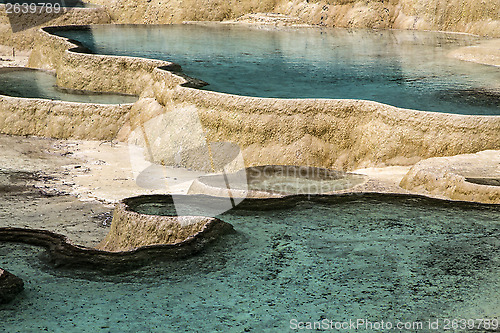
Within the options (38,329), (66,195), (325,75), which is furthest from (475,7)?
(38,329)

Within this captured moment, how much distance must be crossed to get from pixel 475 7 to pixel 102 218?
14.1 m

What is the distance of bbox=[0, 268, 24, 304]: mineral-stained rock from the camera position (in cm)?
562

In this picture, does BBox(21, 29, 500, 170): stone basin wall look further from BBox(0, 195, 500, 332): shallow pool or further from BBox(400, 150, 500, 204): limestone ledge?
BBox(0, 195, 500, 332): shallow pool

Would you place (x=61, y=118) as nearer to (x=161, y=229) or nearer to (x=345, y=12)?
(x=161, y=229)

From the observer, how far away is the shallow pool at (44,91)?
15172 mm

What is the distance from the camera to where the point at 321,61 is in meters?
15.9

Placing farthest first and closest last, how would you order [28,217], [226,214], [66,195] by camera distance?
[66,195] → [28,217] → [226,214]

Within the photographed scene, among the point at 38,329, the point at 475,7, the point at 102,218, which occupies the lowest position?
the point at 102,218

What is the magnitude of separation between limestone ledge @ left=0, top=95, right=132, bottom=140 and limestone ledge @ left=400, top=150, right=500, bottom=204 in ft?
22.7

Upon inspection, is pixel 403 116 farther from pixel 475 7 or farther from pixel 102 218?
pixel 475 7

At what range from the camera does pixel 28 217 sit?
371 inches

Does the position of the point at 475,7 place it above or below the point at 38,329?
above

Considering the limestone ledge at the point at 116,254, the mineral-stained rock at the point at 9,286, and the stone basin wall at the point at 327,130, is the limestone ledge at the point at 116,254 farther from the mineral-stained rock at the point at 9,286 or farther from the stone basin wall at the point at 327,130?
the stone basin wall at the point at 327,130

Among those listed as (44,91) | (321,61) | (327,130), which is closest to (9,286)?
(327,130)
